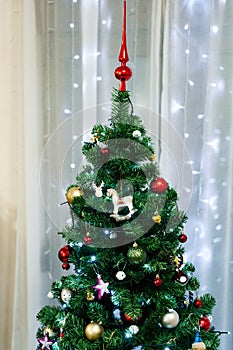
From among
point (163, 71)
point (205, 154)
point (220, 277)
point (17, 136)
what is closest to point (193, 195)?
point (205, 154)

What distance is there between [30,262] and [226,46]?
119 centimetres

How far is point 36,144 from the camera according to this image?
6.29ft

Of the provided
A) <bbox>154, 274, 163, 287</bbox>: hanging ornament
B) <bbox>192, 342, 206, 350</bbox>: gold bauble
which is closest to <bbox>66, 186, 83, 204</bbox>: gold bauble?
<bbox>154, 274, 163, 287</bbox>: hanging ornament

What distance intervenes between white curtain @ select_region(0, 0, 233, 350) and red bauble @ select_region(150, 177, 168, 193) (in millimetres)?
419

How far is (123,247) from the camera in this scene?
1319mm

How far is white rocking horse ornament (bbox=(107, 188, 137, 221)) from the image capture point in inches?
49.9

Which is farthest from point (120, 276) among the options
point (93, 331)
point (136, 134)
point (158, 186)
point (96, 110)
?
point (96, 110)

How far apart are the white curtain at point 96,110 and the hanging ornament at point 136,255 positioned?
0.52 meters

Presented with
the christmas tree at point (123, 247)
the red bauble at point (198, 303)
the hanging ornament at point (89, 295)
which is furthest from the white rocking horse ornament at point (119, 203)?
the red bauble at point (198, 303)

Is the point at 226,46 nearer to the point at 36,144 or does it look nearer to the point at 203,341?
the point at 36,144

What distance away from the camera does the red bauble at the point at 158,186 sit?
1.30m

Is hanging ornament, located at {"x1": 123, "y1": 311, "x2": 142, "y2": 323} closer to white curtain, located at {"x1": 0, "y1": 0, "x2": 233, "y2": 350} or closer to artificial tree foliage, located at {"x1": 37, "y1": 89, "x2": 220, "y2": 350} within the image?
artificial tree foliage, located at {"x1": 37, "y1": 89, "x2": 220, "y2": 350}

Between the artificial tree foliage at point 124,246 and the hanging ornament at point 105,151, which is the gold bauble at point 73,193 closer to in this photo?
the artificial tree foliage at point 124,246

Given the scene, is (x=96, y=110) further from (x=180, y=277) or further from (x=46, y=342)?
(x=46, y=342)
